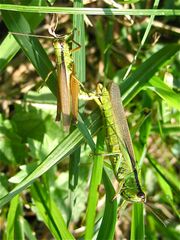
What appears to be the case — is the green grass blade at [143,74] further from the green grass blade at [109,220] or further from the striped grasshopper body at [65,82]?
the green grass blade at [109,220]

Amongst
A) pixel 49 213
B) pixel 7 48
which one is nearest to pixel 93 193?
pixel 49 213

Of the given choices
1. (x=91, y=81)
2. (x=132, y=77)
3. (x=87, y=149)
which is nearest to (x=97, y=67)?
(x=91, y=81)

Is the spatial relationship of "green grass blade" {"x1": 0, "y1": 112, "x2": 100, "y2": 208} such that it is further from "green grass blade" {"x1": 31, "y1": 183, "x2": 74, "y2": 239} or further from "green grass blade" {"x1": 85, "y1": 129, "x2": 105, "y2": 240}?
"green grass blade" {"x1": 31, "y1": 183, "x2": 74, "y2": 239}

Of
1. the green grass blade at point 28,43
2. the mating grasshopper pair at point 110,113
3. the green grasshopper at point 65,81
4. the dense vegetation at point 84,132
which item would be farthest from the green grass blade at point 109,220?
the green grass blade at point 28,43

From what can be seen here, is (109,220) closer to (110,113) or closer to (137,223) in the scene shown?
(137,223)

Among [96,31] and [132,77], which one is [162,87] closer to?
[132,77]
